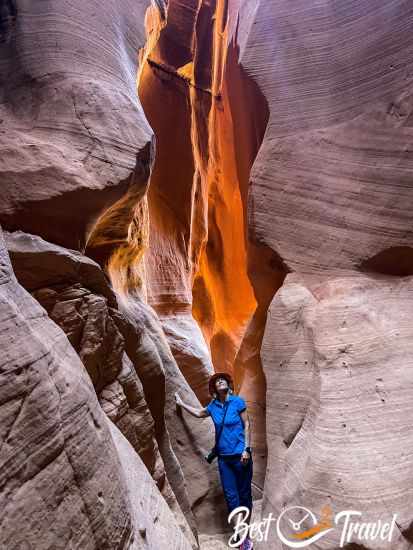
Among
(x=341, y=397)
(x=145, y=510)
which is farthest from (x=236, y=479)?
(x=145, y=510)

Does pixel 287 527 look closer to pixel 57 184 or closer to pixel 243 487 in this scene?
pixel 243 487

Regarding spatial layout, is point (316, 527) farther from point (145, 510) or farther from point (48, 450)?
point (48, 450)

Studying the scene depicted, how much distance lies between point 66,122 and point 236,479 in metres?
3.92

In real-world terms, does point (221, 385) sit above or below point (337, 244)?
below

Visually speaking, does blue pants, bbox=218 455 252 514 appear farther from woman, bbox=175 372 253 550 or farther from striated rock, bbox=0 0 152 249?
striated rock, bbox=0 0 152 249

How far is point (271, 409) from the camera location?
183 inches

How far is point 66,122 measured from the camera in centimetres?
416

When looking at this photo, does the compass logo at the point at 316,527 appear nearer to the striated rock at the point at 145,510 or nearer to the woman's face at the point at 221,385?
the striated rock at the point at 145,510

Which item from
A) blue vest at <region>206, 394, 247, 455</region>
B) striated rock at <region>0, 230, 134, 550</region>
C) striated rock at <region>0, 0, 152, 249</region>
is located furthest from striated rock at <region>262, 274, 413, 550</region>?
striated rock at <region>0, 0, 152, 249</region>

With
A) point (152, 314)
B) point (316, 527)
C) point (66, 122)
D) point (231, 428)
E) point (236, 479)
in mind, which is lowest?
point (236, 479)

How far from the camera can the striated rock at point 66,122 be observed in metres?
3.71

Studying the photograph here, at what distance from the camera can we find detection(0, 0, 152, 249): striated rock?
3.71 meters

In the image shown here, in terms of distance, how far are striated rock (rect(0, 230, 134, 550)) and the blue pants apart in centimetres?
237

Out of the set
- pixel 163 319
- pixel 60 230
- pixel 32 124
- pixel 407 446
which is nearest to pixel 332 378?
pixel 407 446
